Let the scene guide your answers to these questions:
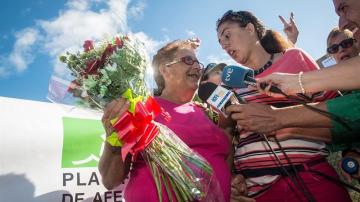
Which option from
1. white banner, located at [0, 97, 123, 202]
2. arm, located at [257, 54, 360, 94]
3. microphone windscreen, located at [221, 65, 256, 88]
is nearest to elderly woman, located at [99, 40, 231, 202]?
microphone windscreen, located at [221, 65, 256, 88]

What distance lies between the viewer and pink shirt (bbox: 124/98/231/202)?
2.17 metres

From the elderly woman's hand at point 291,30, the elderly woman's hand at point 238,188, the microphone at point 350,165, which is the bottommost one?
the elderly woman's hand at point 238,188

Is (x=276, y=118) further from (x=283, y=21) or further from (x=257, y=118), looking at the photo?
(x=283, y=21)

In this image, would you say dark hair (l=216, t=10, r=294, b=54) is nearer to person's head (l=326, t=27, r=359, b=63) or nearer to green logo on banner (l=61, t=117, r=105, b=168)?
person's head (l=326, t=27, r=359, b=63)

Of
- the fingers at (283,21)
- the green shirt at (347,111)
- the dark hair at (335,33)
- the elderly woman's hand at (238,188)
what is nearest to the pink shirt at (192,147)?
the elderly woman's hand at (238,188)

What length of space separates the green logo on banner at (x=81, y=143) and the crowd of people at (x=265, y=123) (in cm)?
66

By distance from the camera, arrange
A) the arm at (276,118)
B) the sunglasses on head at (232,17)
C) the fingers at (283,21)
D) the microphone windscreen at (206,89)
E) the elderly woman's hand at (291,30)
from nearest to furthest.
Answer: the arm at (276,118)
the microphone windscreen at (206,89)
the sunglasses on head at (232,17)
the elderly woman's hand at (291,30)
the fingers at (283,21)

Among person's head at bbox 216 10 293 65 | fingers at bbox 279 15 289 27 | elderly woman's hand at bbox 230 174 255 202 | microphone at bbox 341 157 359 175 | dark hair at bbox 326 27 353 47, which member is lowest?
elderly woman's hand at bbox 230 174 255 202

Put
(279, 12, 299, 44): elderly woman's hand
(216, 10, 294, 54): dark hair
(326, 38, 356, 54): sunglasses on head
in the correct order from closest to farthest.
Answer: (216, 10, 294, 54): dark hair
(326, 38, 356, 54): sunglasses on head
(279, 12, 299, 44): elderly woman's hand

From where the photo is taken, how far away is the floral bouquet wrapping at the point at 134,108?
1.93m

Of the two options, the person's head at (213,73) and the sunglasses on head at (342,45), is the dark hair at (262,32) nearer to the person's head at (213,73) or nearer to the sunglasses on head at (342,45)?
the person's head at (213,73)

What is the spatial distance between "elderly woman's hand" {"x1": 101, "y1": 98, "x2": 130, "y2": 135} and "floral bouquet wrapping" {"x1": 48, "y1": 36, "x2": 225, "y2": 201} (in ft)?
0.11

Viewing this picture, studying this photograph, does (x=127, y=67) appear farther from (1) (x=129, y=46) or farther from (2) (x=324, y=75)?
(2) (x=324, y=75)

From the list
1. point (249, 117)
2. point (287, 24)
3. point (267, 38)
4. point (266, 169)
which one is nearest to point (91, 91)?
point (249, 117)
